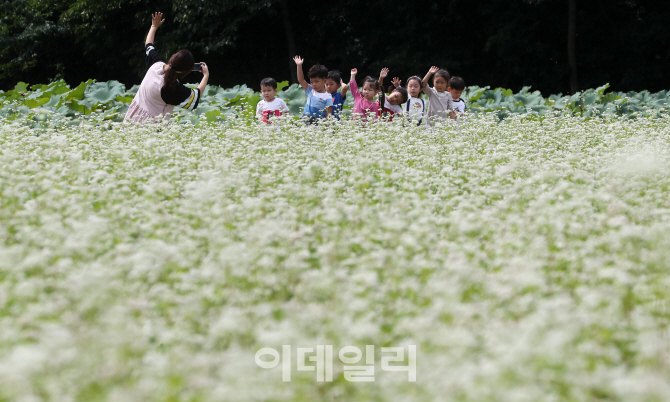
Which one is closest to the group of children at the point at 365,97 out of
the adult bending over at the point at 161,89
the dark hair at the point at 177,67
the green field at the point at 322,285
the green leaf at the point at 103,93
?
the adult bending over at the point at 161,89

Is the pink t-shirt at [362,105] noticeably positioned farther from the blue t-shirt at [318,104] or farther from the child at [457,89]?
the child at [457,89]

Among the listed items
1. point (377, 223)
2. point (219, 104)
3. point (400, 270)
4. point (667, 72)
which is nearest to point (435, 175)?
point (377, 223)

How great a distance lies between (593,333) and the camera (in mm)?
2711

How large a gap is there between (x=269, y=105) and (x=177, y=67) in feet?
6.42

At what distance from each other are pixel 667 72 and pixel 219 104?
16.2 metres

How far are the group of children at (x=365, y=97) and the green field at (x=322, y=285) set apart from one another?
295 centimetres

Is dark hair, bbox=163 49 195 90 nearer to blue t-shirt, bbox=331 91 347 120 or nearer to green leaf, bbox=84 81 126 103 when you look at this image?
blue t-shirt, bbox=331 91 347 120

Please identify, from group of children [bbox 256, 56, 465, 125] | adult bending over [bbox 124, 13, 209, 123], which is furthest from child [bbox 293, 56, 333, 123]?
adult bending over [bbox 124, 13, 209, 123]

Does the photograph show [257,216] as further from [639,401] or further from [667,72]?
[667,72]

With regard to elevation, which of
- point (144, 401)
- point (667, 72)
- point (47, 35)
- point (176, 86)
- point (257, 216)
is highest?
point (47, 35)

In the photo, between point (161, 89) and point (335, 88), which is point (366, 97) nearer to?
point (335, 88)

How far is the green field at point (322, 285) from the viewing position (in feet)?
7.45

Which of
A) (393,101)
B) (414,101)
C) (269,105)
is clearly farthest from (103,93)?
(414,101)

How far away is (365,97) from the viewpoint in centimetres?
881
